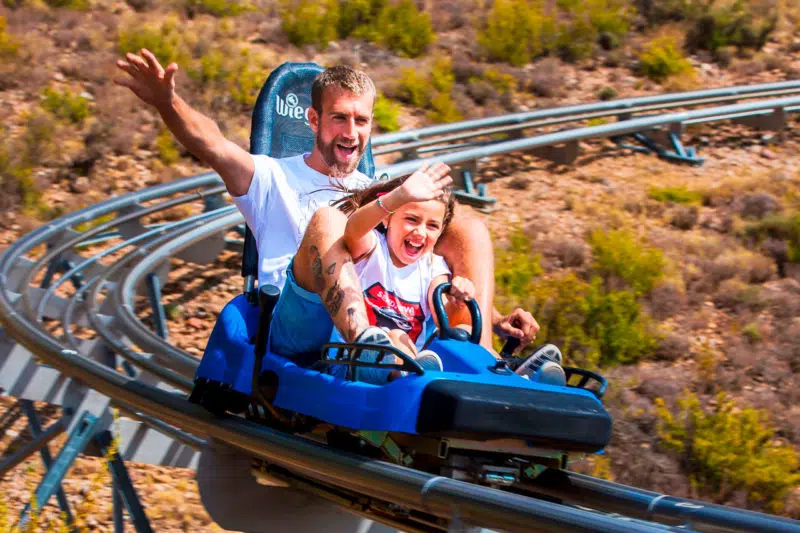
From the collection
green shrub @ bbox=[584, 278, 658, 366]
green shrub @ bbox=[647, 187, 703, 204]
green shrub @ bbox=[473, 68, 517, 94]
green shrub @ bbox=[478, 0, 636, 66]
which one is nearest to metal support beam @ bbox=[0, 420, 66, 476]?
green shrub @ bbox=[584, 278, 658, 366]

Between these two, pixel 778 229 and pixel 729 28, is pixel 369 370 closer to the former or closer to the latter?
pixel 778 229

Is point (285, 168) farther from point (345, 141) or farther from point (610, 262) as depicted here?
point (610, 262)

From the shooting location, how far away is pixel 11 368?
689 cm

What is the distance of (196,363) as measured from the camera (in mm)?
6555

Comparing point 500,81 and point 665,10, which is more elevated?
point 665,10

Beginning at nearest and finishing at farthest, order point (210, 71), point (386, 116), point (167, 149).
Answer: point (167, 149) < point (386, 116) < point (210, 71)

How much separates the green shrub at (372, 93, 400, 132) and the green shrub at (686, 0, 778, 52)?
5619 millimetres

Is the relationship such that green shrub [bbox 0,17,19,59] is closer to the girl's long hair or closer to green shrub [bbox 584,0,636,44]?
green shrub [bbox 584,0,636,44]

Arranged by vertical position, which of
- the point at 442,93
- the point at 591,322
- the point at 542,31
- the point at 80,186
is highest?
the point at 542,31

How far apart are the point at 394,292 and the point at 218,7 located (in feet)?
48.5

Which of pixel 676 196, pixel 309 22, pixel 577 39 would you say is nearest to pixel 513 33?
pixel 577 39

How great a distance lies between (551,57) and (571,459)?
1398cm

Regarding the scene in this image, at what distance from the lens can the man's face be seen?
5.24 m

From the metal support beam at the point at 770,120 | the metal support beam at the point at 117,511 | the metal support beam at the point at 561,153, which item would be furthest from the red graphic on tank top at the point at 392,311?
the metal support beam at the point at 770,120
